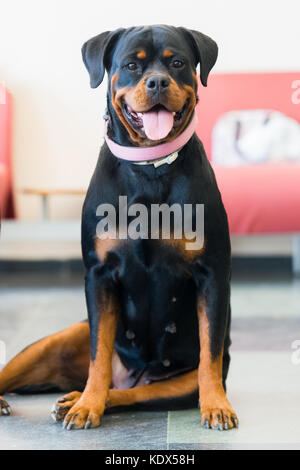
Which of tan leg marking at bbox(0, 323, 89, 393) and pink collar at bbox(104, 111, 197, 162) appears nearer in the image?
pink collar at bbox(104, 111, 197, 162)

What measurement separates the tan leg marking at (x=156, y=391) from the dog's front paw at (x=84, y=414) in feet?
0.26

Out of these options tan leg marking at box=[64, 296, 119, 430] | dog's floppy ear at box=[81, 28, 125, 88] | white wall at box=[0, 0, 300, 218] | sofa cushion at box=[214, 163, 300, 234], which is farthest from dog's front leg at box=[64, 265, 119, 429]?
white wall at box=[0, 0, 300, 218]

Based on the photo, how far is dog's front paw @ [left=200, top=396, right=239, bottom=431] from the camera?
1.60m

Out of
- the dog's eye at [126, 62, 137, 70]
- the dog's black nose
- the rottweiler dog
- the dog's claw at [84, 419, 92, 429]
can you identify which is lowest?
the dog's claw at [84, 419, 92, 429]

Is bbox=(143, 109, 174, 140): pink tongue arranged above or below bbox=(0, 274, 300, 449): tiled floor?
above

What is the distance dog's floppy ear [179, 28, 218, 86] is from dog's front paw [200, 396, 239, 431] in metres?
0.83

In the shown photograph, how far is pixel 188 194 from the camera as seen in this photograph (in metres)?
1.66

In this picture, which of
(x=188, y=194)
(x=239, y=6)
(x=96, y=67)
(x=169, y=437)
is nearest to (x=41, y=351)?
(x=169, y=437)

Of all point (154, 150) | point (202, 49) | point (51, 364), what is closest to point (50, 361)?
point (51, 364)

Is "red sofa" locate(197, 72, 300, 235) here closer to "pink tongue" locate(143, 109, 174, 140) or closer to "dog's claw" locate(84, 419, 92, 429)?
"pink tongue" locate(143, 109, 174, 140)

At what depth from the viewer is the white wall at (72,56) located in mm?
4699

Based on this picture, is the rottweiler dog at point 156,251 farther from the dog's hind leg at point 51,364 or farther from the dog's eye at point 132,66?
the dog's hind leg at point 51,364

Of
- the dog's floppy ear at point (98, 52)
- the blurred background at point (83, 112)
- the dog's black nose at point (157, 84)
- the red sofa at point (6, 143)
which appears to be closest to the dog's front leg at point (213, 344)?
the dog's black nose at point (157, 84)

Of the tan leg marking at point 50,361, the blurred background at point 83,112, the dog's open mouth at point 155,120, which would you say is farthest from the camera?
the blurred background at point 83,112
